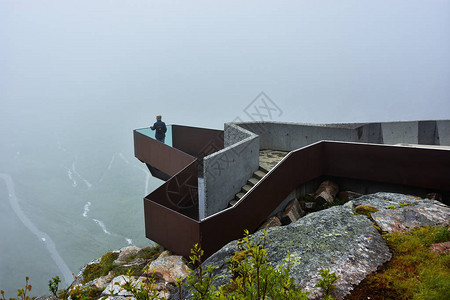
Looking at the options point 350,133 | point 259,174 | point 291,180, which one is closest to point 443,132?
point 350,133

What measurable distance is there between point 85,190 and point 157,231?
179 metres

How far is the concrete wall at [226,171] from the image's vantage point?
1174 cm

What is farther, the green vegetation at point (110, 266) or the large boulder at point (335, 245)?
the green vegetation at point (110, 266)

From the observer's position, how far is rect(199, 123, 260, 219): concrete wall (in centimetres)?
1174

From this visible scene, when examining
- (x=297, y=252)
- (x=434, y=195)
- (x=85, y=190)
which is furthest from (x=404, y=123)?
(x=85, y=190)

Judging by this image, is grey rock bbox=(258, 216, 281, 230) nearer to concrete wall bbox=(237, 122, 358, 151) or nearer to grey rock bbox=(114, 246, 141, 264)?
grey rock bbox=(114, 246, 141, 264)

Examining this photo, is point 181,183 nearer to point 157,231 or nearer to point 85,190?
point 157,231

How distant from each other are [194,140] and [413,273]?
52.4ft

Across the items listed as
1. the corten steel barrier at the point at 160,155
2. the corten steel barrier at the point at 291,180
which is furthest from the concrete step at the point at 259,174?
the corten steel barrier at the point at 160,155

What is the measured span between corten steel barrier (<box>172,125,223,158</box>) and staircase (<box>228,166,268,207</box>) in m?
5.76

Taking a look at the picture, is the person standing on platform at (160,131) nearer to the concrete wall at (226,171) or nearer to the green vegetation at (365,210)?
the concrete wall at (226,171)

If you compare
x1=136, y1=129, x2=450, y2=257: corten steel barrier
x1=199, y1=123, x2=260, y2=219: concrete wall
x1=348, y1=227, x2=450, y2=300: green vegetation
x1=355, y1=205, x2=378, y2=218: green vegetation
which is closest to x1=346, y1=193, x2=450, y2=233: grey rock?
x1=355, y1=205, x2=378, y2=218: green vegetation

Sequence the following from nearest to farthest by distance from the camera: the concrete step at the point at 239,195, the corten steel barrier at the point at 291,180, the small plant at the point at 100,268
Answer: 1. the corten steel barrier at the point at 291,180
2. the small plant at the point at 100,268
3. the concrete step at the point at 239,195

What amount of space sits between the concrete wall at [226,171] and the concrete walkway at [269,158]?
48 cm
